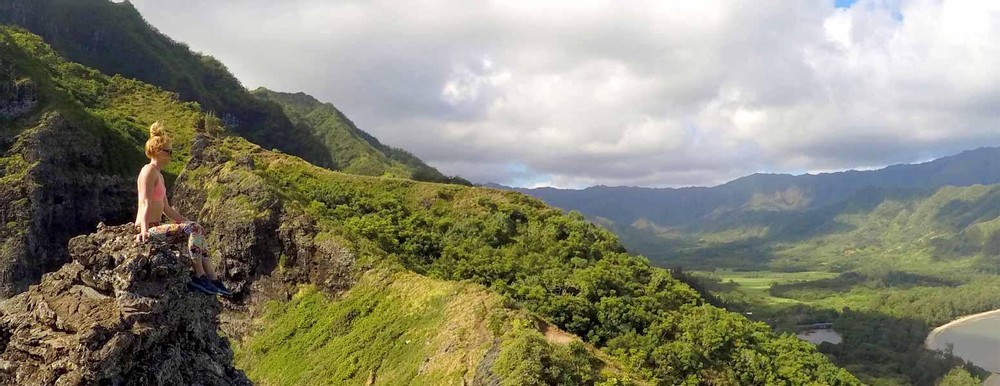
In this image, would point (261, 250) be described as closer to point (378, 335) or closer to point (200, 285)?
point (378, 335)

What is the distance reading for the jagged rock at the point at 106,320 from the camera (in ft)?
38.1

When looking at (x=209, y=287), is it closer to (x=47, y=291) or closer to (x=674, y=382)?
(x=47, y=291)

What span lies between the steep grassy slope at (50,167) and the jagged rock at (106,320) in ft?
133

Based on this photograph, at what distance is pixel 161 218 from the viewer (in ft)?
39.5

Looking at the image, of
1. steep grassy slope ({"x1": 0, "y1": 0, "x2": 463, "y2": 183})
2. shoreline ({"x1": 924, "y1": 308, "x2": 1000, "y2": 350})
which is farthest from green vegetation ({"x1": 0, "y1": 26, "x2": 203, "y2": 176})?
shoreline ({"x1": 924, "y1": 308, "x2": 1000, "y2": 350})

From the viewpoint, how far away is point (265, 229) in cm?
3434

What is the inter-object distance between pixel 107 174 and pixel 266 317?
115 feet

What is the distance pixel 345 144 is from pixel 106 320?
401ft

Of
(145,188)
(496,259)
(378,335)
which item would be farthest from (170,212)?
(496,259)

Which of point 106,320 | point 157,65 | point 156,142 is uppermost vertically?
point 157,65

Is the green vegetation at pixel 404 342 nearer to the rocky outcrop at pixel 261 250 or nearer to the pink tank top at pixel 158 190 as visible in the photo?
the rocky outcrop at pixel 261 250

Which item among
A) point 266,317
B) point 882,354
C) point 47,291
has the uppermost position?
point 47,291

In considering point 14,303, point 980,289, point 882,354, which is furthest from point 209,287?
point 980,289

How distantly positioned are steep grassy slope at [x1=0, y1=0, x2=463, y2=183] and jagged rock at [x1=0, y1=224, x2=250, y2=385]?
8276 cm
